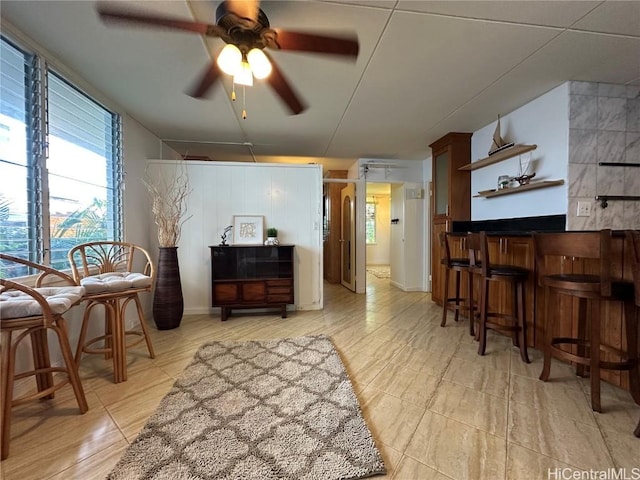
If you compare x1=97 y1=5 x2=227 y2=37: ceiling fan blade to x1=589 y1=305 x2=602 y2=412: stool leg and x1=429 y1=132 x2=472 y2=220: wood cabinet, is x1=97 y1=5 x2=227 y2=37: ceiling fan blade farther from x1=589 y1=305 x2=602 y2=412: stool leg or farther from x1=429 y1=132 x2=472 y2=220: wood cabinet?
x1=429 y1=132 x2=472 y2=220: wood cabinet

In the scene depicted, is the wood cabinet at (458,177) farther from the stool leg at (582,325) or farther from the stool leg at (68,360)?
the stool leg at (68,360)

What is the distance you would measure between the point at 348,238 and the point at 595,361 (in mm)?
3641

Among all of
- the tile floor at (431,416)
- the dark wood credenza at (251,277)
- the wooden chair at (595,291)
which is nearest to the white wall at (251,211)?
the dark wood credenza at (251,277)

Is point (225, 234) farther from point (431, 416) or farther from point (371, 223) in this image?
point (371, 223)

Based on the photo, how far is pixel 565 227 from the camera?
7.76 feet

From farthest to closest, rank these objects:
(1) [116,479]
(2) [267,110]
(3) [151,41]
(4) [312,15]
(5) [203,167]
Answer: (5) [203,167], (2) [267,110], (3) [151,41], (4) [312,15], (1) [116,479]

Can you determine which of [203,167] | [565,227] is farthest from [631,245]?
[203,167]

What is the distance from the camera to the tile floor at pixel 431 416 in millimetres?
1134

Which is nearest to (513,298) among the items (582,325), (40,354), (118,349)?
(582,325)

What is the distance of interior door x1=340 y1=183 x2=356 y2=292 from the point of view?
468 cm

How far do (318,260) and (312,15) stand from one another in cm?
264

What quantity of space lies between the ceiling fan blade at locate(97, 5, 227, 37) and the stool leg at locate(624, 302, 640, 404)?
9.06 ft

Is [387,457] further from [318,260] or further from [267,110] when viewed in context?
[267,110]

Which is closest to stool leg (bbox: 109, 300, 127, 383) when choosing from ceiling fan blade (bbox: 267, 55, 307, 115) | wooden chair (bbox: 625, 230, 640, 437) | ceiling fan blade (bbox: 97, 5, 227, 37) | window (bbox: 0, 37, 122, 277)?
window (bbox: 0, 37, 122, 277)
